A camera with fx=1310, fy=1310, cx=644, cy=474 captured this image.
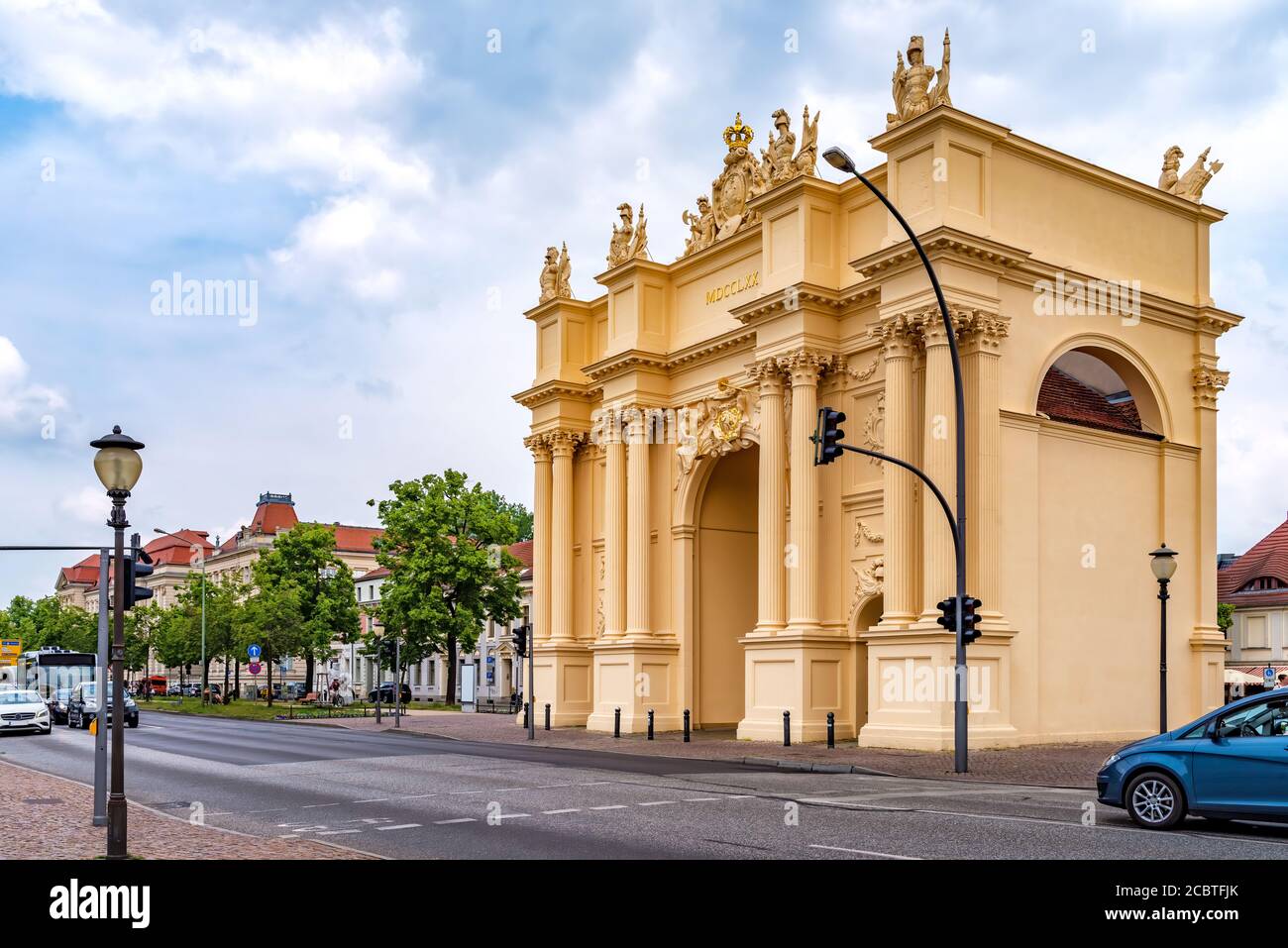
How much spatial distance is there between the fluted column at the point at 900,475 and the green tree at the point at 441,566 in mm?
33404

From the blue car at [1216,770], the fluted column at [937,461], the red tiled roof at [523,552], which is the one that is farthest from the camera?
the red tiled roof at [523,552]

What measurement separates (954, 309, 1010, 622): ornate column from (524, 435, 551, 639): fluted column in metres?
18.3

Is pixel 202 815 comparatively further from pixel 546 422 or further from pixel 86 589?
pixel 86 589

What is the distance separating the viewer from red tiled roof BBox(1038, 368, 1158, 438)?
99.3 ft

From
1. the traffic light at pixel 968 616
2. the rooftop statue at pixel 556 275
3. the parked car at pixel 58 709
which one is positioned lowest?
the parked car at pixel 58 709

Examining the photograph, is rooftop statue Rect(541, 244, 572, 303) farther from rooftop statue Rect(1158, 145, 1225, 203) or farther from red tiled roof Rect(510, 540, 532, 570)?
red tiled roof Rect(510, 540, 532, 570)

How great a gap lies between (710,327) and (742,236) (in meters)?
2.85

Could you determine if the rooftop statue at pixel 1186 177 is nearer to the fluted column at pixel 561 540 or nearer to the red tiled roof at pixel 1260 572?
the fluted column at pixel 561 540

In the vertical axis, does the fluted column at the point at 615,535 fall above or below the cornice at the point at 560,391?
below

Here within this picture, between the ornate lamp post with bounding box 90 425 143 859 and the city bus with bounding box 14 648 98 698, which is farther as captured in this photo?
the city bus with bounding box 14 648 98 698

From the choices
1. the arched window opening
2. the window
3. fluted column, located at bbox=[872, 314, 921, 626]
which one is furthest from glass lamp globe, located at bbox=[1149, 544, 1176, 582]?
the window

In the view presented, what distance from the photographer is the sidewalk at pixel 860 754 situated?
21.3 meters

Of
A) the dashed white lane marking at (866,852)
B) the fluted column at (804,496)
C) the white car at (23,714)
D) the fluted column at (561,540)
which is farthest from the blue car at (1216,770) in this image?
the white car at (23,714)

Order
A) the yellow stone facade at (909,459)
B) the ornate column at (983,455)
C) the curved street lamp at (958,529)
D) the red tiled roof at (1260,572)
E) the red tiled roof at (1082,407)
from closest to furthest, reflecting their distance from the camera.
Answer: the curved street lamp at (958,529)
the ornate column at (983,455)
the yellow stone facade at (909,459)
the red tiled roof at (1082,407)
the red tiled roof at (1260,572)
